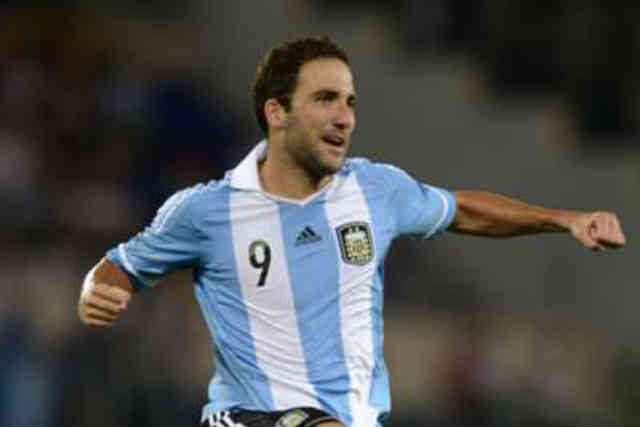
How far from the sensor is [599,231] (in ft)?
16.3

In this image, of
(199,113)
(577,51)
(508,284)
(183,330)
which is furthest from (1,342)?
(577,51)

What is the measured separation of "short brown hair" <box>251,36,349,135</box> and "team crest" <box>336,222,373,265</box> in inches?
16.2

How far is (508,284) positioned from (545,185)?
0.85 m

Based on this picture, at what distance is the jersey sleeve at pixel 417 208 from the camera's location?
5348 millimetres

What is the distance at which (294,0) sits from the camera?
1261 centimetres

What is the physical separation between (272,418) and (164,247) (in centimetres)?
61

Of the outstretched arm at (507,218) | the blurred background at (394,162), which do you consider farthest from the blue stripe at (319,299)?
the blurred background at (394,162)

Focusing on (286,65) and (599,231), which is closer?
(599,231)

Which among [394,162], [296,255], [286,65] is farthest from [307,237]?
[394,162]

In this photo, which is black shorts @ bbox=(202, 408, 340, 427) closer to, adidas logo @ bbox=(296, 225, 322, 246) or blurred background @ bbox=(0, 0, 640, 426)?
adidas logo @ bbox=(296, 225, 322, 246)

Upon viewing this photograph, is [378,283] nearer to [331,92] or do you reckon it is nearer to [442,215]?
[442,215]

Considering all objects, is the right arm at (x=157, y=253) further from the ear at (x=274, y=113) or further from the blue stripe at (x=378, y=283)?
the blue stripe at (x=378, y=283)

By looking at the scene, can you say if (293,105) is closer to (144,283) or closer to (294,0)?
(144,283)

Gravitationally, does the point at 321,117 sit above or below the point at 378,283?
above
